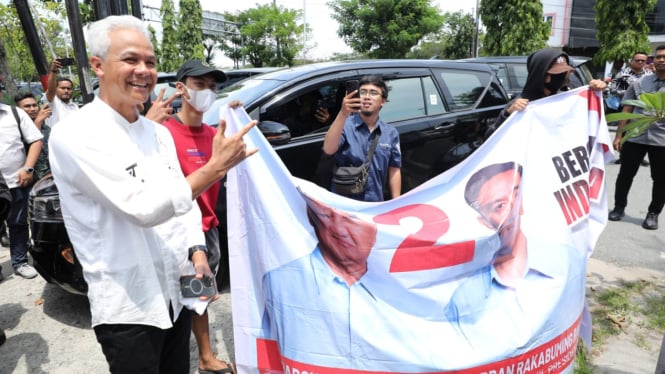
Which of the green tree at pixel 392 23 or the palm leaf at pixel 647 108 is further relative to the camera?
the green tree at pixel 392 23

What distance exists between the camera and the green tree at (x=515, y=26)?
2147 cm

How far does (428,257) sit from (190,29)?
36204mm

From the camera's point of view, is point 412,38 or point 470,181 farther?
point 412,38

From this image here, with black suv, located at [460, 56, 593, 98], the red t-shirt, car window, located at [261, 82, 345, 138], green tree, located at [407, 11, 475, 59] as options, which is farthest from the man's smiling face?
green tree, located at [407, 11, 475, 59]

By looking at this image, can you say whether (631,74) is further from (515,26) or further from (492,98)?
(515,26)

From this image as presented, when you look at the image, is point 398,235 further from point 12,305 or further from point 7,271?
point 7,271

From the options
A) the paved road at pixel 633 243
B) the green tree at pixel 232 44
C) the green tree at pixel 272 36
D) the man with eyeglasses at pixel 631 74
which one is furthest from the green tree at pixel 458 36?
the paved road at pixel 633 243

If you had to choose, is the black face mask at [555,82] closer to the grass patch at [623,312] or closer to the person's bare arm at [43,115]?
the grass patch at [623,312]

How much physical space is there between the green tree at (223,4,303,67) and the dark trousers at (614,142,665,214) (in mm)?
36278

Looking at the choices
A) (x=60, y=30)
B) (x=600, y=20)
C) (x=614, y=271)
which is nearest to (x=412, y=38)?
(x=600, y=20)

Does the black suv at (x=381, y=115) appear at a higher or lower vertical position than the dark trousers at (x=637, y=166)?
higher

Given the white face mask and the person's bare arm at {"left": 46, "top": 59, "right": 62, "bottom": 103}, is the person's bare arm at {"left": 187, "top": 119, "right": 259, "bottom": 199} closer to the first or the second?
the white face mask

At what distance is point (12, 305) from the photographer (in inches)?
133

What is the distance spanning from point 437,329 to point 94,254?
1.22m
